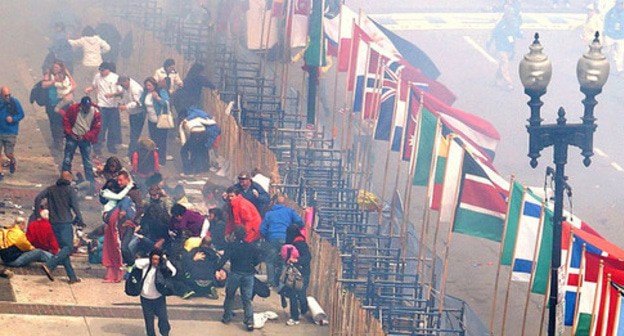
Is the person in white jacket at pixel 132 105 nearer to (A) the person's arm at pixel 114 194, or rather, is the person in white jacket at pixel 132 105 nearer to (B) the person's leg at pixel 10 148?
A: (B) the person's leg at pixel 10 148

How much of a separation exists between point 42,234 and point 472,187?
17.8 feet

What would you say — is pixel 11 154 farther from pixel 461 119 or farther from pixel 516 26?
pixel 516 26

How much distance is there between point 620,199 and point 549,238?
12.8m

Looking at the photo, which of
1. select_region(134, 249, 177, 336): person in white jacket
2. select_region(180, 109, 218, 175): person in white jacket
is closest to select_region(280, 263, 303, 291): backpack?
select_region(134, 249, 177, 336): person in white jacket

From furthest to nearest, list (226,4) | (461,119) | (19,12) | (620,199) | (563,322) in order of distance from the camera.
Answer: (19,12), (226,4), (620,199), (461,119), (563,322)

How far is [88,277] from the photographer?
22.6 m

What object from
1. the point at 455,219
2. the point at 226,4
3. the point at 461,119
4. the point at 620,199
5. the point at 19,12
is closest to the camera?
the point at 455,219

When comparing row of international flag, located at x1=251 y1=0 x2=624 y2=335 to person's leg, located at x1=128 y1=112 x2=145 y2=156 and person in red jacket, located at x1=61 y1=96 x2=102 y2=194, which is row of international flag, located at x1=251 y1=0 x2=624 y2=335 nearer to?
person's leg, located at x1=128 y1=112 x2=145 y2=156

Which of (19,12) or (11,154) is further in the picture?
(19,12)

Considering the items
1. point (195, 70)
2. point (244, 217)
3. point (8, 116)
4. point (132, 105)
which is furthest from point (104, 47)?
point (244, 217)

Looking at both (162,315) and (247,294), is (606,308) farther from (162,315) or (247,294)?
(162,315)

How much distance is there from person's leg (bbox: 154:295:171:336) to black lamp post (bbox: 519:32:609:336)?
15.7 ft

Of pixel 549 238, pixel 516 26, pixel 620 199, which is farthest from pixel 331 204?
pixel 516 26

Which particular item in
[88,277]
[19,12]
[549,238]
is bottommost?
[88,277]
